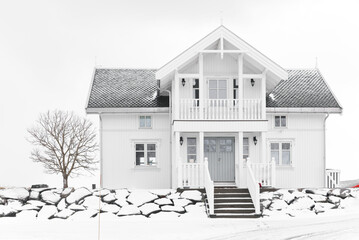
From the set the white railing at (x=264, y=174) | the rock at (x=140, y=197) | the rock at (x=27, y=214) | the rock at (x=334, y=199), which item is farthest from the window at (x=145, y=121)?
the rock at (x=334, y=199)

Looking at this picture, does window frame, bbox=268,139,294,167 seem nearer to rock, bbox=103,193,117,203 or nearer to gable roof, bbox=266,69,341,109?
gable roof, bbox=266,69,341,109

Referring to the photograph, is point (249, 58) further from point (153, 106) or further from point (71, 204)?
point (71, 204)

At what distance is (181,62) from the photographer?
80.8 ft

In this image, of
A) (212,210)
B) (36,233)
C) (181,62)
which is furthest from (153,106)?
(36,233)

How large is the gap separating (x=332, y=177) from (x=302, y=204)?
6.01 metres

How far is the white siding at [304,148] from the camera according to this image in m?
27.4

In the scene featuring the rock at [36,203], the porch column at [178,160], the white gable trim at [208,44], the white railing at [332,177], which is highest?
the white gable trim at [208,44]

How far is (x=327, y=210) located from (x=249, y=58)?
7.56m

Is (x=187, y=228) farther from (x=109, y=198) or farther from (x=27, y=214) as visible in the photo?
(x=27, y=214)

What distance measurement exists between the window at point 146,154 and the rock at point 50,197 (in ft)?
15.7

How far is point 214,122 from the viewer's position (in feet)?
80.9

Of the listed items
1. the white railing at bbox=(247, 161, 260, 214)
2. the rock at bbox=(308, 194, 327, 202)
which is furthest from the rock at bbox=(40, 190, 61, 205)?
the rock at bbox=(308, 194, 327, 202)

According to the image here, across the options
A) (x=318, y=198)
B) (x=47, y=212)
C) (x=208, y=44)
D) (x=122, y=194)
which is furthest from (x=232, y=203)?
(x=47, y=212)

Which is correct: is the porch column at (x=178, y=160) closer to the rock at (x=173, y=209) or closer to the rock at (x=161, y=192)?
the rock at (x=161, y=192)
